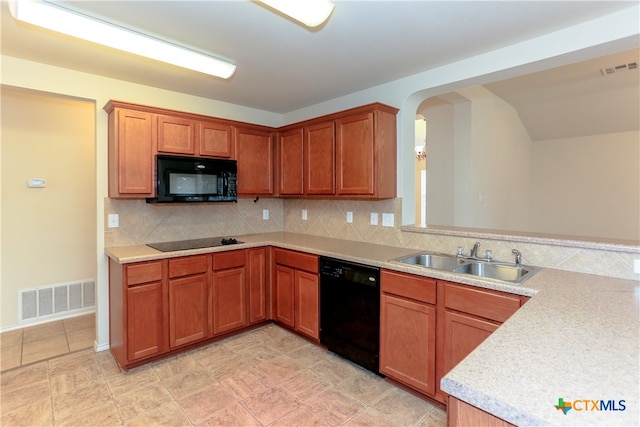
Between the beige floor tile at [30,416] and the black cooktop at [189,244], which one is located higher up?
the black cooktop at [189,244]

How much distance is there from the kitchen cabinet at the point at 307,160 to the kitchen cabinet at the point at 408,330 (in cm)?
119

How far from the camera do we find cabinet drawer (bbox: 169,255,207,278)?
2674 mm

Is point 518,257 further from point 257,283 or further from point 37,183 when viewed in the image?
point 37,183

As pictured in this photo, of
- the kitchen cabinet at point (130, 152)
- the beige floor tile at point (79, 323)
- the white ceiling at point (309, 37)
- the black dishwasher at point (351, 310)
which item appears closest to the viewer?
the white ceiling at point (309, 37)

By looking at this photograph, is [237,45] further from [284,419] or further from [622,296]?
[622,296]

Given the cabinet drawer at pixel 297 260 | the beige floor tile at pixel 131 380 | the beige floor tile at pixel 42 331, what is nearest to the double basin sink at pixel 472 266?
the cabinet drawer at pixel 297 260

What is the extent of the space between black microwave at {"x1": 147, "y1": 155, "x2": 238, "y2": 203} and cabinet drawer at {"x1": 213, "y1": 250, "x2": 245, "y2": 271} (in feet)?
1.78

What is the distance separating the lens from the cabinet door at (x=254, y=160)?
340 centimetres

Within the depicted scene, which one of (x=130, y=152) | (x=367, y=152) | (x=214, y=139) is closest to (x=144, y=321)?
(x=130, y=152)

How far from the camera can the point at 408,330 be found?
2197 mm

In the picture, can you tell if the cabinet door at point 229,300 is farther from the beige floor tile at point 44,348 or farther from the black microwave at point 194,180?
the beige floor tile at point 44,348

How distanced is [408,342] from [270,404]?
101 centimetres

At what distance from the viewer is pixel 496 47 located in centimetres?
227

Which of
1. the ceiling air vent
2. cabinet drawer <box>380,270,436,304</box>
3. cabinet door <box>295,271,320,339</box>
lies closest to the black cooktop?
cabinet door <box>295,271,320,339</box>
